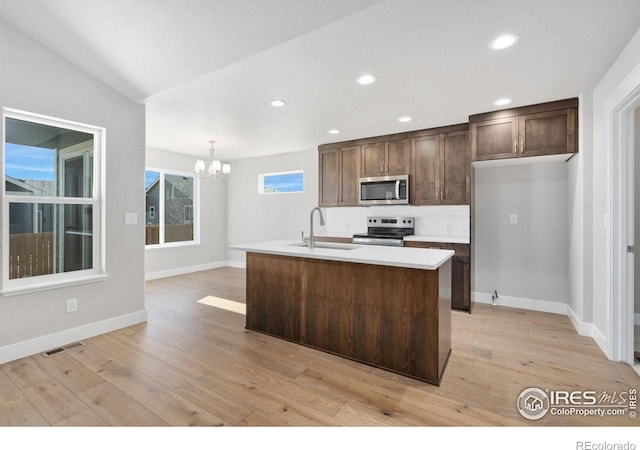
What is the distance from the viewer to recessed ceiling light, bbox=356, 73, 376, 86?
272cm

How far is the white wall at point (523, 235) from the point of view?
3732 millimetres

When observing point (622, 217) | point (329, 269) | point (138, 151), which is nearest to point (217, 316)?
point (329, 269)

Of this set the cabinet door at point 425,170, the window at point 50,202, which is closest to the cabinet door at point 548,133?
the cabinet door at point 425,170

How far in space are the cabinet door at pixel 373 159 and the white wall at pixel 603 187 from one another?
2.37 m

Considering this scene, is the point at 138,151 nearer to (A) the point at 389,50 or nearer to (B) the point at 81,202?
(B) the point at 81,202

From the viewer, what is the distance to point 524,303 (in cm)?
394

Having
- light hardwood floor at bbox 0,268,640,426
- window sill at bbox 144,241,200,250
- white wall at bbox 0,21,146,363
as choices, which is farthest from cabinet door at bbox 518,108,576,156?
→ window sill at bbox 144,241,200,250

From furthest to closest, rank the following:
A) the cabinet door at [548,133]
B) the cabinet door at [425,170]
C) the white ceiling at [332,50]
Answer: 1. the cabinet door at [425,170]
2. the cabinet door at [548,133]
3. the white ceiling at [332,50]

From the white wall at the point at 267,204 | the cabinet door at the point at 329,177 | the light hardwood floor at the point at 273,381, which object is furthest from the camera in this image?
the white wall at the point at 267,204

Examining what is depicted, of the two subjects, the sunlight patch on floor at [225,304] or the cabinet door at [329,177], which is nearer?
the sunlight patch on floor at [225,304]

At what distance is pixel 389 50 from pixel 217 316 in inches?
125

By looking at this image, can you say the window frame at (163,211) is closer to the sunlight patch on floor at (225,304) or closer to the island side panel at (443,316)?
A: the sunlight patch on floor at (225,304)

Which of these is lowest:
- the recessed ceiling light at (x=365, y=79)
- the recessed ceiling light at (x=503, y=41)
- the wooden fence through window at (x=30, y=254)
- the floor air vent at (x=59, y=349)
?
the floor air vent at (x=59, y=349)

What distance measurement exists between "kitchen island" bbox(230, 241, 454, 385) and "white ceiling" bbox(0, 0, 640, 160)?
5.06ft
